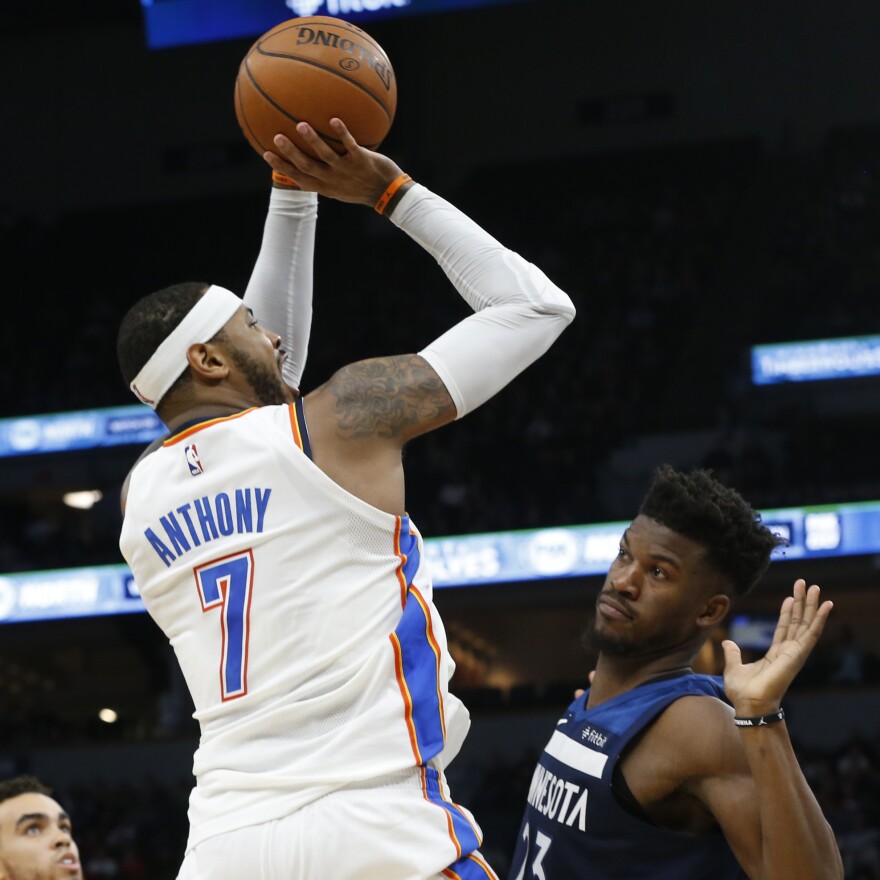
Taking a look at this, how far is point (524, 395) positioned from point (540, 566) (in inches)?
115

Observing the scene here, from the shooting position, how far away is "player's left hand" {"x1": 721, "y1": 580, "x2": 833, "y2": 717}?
2404mm

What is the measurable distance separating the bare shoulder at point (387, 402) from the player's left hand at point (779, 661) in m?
0.69

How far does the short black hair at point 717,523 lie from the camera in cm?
291

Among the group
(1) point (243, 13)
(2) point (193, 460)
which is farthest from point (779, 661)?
(1) point (243, 13)

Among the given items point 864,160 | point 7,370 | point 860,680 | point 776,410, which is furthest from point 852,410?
point 7,370

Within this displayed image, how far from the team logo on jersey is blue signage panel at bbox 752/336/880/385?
555 inches

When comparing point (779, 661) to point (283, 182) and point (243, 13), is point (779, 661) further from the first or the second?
point (243, 13)

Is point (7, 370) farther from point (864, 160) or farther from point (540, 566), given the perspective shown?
point (864, 160)

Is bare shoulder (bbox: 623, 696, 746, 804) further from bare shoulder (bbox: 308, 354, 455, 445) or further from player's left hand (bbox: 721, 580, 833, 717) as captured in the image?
bare shoulder (bbox: 308, 354, 455, 445)

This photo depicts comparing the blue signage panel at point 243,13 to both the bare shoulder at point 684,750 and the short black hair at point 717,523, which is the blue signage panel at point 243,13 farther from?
the bare shoulder at point 684,750

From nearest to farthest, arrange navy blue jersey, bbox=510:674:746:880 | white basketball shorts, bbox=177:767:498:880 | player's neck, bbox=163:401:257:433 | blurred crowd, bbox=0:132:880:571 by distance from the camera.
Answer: white basketball shorts, bbox=177:767:498:880 → player's neck, bbox=163:401:257:433 → navy blue jersey, bbox=510:674:746:880 → blurred crowd, bbox=0:132:880:571

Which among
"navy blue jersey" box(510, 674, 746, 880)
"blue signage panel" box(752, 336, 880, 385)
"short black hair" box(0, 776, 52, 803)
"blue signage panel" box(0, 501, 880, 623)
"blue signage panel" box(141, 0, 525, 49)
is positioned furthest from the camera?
"blue signage panel" box(752, 336, 880, 385)

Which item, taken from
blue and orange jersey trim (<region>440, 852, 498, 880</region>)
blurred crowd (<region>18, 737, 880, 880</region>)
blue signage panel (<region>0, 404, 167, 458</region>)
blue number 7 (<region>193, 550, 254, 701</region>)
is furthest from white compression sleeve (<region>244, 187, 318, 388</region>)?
blue signage panel (<region>0, 404, 167, 458</region>)

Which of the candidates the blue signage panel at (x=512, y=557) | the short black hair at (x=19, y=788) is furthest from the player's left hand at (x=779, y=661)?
the blue signage panel at (x=512, y=557)
